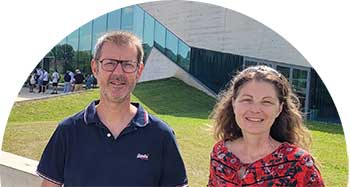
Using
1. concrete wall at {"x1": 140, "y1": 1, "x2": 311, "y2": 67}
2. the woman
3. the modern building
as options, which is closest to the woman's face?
the woman

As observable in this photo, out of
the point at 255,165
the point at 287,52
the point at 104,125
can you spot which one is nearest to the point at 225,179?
the point at 255,165

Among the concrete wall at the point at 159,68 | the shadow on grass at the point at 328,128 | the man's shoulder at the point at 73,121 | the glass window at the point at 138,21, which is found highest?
the glass window at the point at 138,21

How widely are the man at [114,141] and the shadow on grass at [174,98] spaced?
34.4ft

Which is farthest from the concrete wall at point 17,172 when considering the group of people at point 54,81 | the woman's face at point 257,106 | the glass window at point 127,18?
the glass window at point 127,18

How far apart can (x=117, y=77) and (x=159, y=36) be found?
20.1 meters

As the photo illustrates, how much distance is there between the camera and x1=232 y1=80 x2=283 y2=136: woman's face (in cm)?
243

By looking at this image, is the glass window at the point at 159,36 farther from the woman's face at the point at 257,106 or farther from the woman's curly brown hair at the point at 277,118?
the woman's face at the point at 257,106

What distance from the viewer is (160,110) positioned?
14.2 meters

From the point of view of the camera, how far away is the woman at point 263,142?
238cm

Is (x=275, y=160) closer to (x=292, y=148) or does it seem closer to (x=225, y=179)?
(x=292, y=148)

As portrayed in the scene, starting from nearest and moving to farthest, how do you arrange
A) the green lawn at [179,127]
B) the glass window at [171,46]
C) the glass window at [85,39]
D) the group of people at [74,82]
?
the green lawn at [179,127] < the group of people at [74,82] < the glass window at [85,39] < the glass window at [171,46]

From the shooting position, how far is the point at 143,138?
8.47 feet

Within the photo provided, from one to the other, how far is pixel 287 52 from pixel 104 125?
15.1 metres

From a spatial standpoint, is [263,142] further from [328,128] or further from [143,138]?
[328,128]
